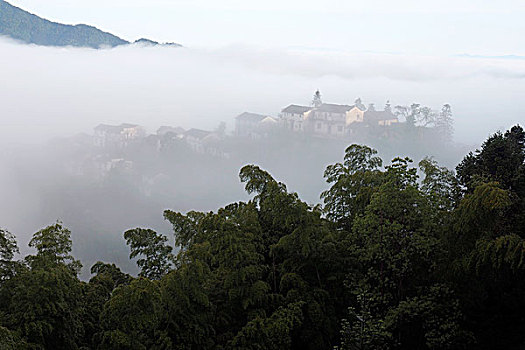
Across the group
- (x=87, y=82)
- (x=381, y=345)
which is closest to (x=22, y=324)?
(x=381, y=345)

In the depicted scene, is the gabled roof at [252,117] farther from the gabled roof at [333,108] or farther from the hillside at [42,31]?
the hillside at [42,31]

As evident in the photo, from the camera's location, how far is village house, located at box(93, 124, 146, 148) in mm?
69938

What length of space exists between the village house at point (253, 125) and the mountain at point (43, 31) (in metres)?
62.2

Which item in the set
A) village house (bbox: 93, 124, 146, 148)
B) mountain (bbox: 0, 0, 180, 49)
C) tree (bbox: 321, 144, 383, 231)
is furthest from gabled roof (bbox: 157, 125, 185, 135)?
tree (bbox: 321, 144, 383, 231)

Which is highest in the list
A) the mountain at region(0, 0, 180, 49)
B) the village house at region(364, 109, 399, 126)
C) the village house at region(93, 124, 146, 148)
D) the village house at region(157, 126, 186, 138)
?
the mountain at region(0, 0, 180, 49)

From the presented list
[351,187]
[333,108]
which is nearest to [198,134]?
[333,108]

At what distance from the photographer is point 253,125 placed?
68250 millimetres

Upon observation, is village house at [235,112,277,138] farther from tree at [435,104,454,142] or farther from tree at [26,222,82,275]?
tree at [26,222,82,275]

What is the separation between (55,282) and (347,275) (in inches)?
205

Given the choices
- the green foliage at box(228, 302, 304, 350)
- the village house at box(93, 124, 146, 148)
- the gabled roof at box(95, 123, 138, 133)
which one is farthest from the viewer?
the gabled roof at box(95, 123, 138, 133)

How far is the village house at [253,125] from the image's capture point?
63.6 meters

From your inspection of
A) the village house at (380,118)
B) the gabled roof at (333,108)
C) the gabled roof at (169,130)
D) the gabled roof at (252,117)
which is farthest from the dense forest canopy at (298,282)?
the gabled roof at (169,130)

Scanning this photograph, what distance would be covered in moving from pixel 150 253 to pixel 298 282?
3636 millimetres

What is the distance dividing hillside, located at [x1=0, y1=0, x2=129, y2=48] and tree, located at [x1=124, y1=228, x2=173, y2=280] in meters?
108
